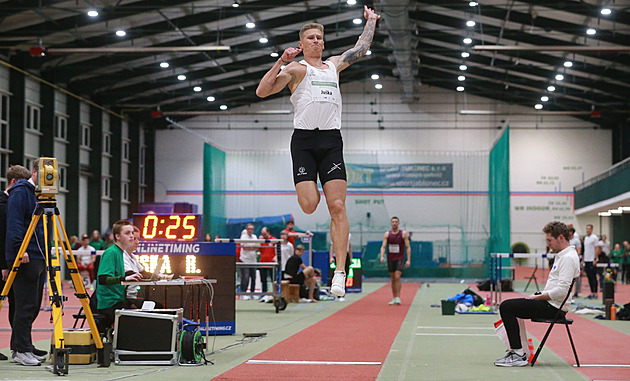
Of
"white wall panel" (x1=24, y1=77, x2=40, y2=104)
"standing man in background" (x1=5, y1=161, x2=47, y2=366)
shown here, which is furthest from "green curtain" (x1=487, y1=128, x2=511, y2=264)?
"white wall panel" (x1=24, y1=77, x2=40, y2=104)

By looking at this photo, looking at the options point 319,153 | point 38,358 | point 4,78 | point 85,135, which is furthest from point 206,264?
point 85,135

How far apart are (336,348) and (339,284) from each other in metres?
2.96

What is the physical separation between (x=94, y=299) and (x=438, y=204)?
2440cm

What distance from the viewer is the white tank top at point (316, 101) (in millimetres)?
5449

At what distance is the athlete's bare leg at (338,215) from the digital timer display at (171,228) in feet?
17.2

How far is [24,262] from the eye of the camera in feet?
22.6

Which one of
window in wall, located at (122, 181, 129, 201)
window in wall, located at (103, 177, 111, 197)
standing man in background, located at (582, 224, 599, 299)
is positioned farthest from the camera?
window in wall, located at (122, 181, 129, 201)

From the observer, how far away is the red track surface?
612 centimetres

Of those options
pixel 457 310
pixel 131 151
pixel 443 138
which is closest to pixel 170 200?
pixel 131 151

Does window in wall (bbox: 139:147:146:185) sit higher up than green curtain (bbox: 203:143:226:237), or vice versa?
window in wall (bbox: 139:147:146:185)

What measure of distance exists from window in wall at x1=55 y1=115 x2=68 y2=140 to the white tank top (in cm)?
2580

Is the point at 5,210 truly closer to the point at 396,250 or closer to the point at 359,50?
the point at 359,50

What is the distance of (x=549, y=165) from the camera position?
37875 mm

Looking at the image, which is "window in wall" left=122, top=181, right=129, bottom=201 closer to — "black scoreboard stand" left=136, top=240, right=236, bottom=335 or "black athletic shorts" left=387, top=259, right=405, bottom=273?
"black athletic shorts" left=387, top=259, right=405, bottom=273
